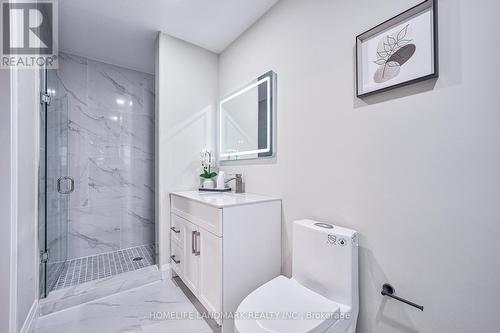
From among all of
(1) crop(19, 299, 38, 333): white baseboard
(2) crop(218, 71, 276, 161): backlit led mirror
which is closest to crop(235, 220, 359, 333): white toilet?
(2) crop(218, 71, 276, 161): backlit led mirror

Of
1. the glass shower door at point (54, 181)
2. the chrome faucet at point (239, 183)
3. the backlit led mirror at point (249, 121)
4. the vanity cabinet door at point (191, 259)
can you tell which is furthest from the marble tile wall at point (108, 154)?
the chrome faucet at point (239, 183)

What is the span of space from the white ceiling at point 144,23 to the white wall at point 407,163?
24.7 inches

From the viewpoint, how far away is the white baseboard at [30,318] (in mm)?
1299

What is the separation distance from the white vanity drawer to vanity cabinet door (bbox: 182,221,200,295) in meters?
0.08

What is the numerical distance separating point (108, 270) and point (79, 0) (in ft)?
8.03

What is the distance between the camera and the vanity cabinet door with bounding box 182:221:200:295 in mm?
1590

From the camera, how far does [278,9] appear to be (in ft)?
5.59

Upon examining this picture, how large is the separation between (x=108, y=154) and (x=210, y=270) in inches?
83.3

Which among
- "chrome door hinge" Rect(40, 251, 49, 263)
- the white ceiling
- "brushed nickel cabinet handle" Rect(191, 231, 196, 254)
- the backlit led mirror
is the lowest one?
"chrome door hinge" Rect(40, 251, 49, 263)

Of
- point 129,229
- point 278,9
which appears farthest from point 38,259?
point 278,9

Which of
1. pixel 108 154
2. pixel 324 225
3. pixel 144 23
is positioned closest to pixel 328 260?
pixel 324 225

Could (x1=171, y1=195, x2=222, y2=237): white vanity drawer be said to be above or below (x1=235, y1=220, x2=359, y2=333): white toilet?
above

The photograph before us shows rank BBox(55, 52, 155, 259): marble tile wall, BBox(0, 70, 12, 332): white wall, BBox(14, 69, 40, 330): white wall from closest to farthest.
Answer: BBox(0, 70, 12, 332): white wall → BBox(14, 69, 40, 330): white wall → BBox(55, 52, 155, 259): marble tile wall

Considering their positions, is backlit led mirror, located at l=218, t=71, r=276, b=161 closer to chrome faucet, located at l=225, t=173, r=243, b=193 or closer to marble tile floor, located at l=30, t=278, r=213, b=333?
chrome faucet, located at l=225, t=173, r=243, b=193
